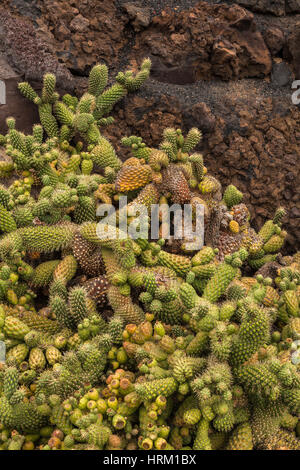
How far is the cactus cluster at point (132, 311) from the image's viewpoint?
2078mm

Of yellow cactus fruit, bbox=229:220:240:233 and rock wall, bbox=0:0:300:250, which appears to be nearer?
yellow cactus fruit, bbox=229:220:240:233

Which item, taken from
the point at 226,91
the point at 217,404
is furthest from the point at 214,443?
the point at 226,91

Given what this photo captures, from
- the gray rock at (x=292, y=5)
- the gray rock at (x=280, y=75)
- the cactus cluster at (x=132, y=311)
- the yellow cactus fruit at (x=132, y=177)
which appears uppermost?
the gray rock at (x=292, y=5)

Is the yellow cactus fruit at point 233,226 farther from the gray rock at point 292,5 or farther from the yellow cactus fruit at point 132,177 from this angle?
the gray rock at point 292,5

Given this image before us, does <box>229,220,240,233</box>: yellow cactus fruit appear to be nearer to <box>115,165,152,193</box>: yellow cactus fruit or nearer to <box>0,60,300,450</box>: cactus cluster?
<box>0,60,300,450</box>: cactus cluster

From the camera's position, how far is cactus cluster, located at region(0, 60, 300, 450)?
208 centimetres

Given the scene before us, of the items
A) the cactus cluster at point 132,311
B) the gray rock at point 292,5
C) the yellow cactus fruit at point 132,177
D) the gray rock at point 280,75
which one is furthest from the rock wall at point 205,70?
the yellow cactus fruit at point 132,177

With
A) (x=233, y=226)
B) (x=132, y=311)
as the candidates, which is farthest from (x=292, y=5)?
(x=132, y=311)

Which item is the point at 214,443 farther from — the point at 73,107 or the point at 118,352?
the point at 73,107

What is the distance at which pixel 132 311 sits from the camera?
2.51 m

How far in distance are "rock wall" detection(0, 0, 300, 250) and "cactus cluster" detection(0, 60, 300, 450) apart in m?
0.62

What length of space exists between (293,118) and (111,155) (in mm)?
2048

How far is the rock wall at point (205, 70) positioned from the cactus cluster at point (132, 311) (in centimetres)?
62

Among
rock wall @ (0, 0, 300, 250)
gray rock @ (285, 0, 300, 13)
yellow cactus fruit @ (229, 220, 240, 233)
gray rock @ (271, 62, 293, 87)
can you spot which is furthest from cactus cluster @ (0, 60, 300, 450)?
gray rock @ (285, 0, 300, 13)
